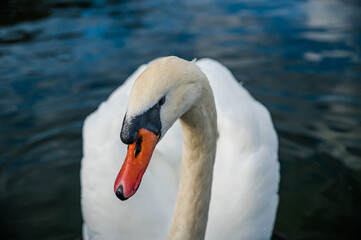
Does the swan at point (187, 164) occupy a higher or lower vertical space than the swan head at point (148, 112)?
lower

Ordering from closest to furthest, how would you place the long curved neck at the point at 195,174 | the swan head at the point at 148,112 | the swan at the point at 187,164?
1. the swan head at the point at 148,112
2. the swan at the point at 187,164
3. the long curved neck at the point at 195,174

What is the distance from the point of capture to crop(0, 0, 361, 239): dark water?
3.88 meters

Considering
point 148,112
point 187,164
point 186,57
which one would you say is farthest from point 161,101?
point 186,57

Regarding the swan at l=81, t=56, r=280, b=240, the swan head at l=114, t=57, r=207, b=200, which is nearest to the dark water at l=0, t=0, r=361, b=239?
the swan at l=81, t=56, r=280, b=240

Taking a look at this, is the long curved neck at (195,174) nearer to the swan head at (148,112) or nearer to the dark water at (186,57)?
the swan head at (148,112)

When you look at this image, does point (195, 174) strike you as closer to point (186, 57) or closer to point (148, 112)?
point (148, 112)

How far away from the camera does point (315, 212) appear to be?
3760 mm

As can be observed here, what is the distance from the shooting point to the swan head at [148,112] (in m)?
1.54

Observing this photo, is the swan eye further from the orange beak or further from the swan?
the orange beak

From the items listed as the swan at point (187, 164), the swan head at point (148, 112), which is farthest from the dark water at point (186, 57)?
the swan head at point (148, 112)

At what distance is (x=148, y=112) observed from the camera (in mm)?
1566

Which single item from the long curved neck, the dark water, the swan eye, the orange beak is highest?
the swan eye

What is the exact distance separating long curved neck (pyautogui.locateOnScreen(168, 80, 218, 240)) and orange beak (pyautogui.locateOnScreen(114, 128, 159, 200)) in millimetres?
351

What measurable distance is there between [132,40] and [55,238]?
410 centimetres
